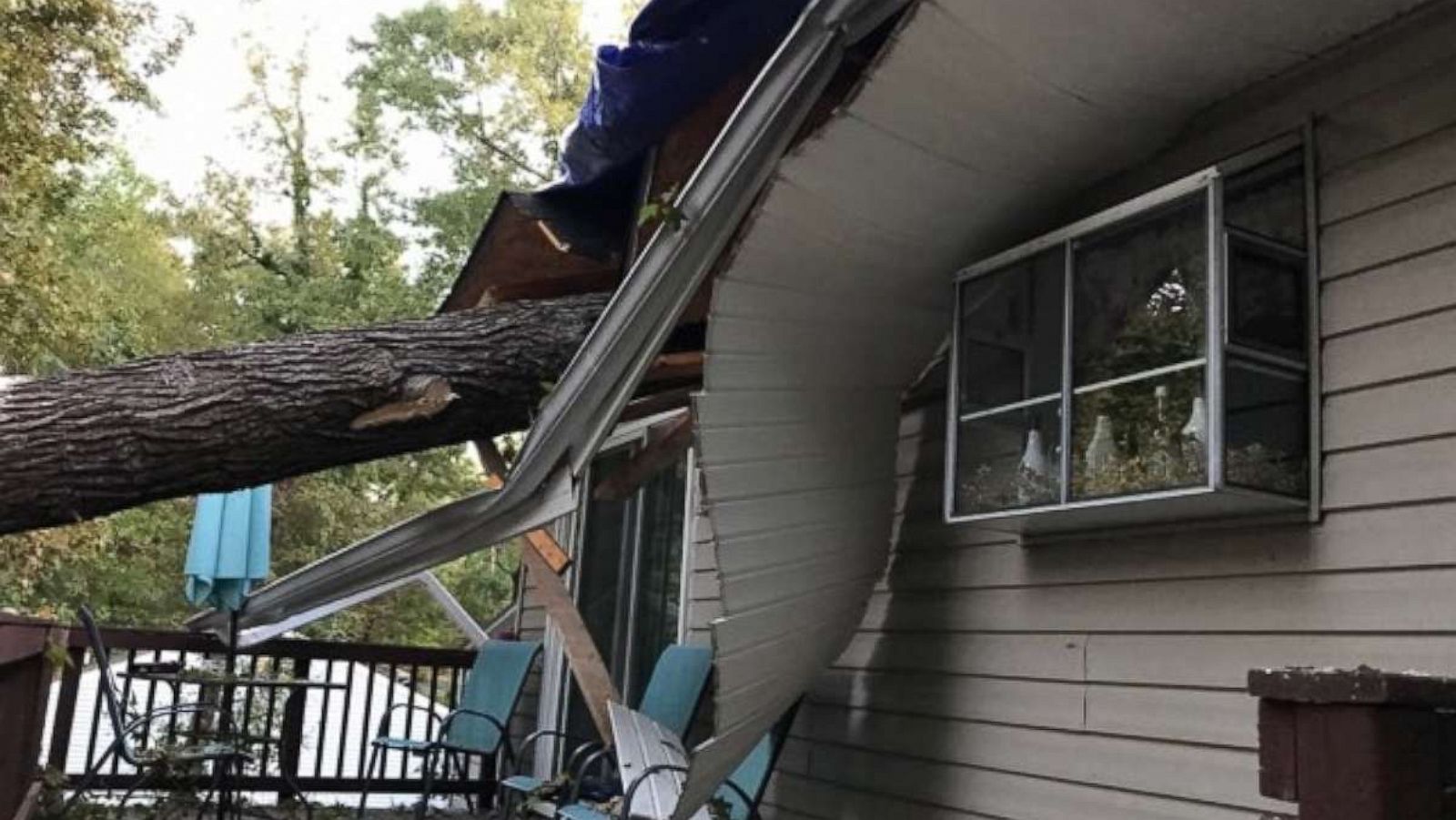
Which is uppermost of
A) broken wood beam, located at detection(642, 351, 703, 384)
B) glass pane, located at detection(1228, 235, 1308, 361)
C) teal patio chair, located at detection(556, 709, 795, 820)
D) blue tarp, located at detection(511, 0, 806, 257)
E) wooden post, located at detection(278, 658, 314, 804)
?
blue tarp, located at detection(511, 0, 806, 257)

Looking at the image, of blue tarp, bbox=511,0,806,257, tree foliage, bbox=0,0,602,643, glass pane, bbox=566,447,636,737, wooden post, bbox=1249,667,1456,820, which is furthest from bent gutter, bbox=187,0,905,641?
tree foliage, bbox=0,0,602,643

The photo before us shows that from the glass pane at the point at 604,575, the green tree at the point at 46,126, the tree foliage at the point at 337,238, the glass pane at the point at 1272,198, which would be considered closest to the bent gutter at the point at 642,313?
the glass pane at the point at 1272,198

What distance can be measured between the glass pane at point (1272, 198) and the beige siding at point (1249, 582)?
Result: 60 millimetres

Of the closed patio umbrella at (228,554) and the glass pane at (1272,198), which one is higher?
the glass pane at (1272,198)

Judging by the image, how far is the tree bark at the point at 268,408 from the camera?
11.0ft

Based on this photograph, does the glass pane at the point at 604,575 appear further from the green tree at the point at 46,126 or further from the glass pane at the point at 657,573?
the green tree at the point at 46,126

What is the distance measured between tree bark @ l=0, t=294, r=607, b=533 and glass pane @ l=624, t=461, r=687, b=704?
5.37 ft

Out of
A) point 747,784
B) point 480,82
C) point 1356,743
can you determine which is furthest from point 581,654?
point 480,82

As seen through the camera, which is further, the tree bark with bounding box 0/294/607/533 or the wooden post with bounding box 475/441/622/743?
the wooden post with bounding box 475/441/622/743

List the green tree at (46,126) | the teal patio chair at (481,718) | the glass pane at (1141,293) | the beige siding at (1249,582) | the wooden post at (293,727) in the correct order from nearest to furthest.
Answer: the beige siding at (1249,582) < the glass pane at (1141,293) < the teal patio chair at (481,718) < the wooden post at (293,727) < the green tree at (46,126)

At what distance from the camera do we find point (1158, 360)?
106 inches

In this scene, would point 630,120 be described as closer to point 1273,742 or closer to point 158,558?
point 1273,742

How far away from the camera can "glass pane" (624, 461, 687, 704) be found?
577cm

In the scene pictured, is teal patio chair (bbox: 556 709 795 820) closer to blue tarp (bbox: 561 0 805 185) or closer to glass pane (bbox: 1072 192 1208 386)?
glass pane (bbox: 1072 192 1208 386)
